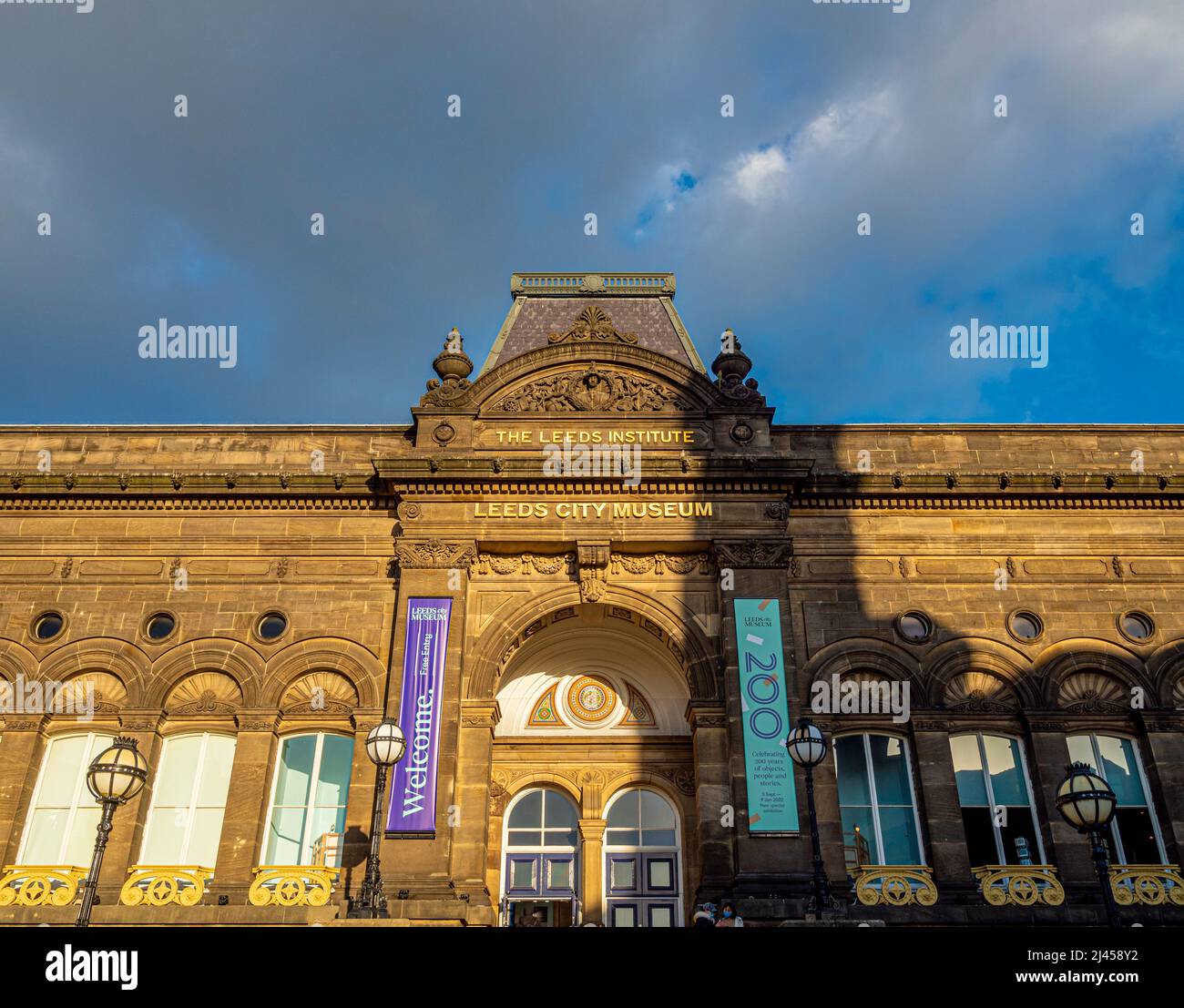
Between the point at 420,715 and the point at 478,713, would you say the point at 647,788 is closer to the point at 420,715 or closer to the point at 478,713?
the point at 478,713

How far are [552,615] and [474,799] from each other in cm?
455

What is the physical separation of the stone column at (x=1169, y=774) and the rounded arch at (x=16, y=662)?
25.0m

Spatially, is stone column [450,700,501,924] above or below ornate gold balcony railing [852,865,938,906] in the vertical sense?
above

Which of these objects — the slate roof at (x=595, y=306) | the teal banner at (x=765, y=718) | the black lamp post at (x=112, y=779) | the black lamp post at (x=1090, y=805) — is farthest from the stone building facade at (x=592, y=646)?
the black lamp post at (x=112, y=779)

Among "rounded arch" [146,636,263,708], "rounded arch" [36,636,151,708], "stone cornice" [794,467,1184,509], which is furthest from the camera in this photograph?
"stone cornice" [794,467,1184,509]

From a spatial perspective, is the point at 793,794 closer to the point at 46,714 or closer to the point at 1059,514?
the point at 1059,514

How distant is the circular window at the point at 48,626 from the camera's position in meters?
23.7

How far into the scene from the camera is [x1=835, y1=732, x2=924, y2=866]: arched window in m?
21.4

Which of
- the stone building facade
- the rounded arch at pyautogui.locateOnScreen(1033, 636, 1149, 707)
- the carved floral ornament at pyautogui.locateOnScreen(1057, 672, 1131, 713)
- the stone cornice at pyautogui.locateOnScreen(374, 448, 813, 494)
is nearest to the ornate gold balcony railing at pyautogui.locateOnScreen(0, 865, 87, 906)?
the stone building facade

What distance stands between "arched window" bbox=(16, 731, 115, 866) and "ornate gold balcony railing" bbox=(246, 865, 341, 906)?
3846 millimetres

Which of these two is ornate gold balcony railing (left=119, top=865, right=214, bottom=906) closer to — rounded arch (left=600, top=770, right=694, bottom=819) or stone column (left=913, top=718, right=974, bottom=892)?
rounded arch (left=600, top=770, right=694, bottom=819)

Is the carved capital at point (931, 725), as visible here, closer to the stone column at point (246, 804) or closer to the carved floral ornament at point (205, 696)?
the stone column at point (246, 804)
